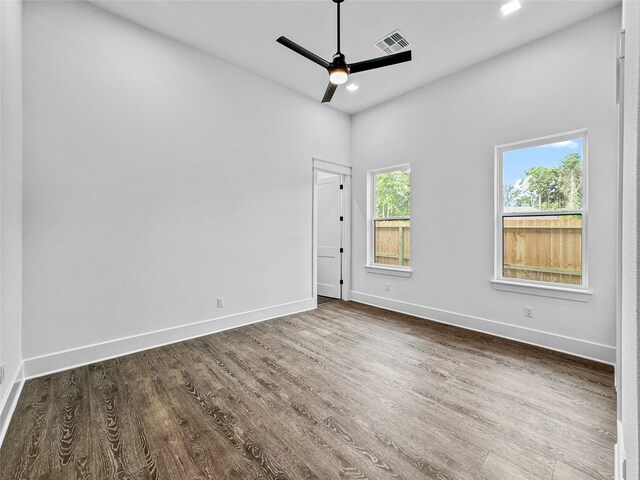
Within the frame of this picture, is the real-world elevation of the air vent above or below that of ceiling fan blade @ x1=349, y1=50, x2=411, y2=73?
above

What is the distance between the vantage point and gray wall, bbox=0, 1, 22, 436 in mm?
2035

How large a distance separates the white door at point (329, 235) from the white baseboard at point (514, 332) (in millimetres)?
1126

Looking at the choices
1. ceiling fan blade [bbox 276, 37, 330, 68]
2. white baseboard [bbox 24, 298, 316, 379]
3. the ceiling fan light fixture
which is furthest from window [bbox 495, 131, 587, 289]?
white baseboard [bbox 24, 298, 316, 379]

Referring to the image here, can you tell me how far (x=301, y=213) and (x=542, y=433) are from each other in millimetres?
3770

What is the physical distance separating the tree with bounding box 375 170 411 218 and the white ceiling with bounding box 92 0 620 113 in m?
1.54

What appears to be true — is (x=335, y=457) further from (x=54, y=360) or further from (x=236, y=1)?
(x=236, y=1)

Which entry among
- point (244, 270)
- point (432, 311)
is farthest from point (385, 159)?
point (244, 270)

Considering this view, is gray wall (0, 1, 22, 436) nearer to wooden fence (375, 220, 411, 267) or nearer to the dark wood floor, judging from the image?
the dark wood floor

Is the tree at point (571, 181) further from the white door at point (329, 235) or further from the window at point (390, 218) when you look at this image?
the white door at point (329, 235)

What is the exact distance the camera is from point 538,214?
3.43 m

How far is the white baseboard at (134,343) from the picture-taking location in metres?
2.68

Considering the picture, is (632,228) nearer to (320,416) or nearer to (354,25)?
(320,416)

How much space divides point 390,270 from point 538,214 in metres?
2.13

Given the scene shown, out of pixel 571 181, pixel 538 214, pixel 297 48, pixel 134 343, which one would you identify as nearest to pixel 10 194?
pixel 134 343
